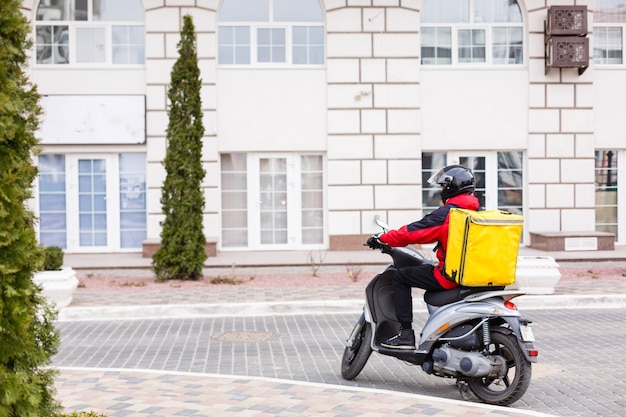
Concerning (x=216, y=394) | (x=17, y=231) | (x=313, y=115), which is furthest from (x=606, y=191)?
(x=17, y=231)

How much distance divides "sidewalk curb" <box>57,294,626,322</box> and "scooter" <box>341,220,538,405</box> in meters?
5.08

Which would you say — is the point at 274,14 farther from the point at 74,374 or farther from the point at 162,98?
the point at 74,374

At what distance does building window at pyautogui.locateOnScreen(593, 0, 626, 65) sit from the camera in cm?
2136

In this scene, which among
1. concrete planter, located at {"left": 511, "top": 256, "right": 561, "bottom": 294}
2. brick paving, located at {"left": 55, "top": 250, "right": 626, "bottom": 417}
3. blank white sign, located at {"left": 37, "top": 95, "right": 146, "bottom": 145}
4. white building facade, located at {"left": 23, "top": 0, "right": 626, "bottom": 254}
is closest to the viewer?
brick paving, located at {"left": 55, "top": 250, "right": 626, "bottom": 417}

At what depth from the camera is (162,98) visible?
66.6 ft

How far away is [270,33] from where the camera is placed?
2081cm

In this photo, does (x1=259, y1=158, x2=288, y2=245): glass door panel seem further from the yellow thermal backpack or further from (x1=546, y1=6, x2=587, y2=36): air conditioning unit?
the yellow thermal backpack

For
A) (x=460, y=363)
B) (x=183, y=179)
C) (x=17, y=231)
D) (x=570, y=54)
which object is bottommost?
(x=460, y=363)

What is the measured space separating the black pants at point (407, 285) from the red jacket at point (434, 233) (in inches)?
2.7

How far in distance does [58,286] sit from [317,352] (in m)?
4.78

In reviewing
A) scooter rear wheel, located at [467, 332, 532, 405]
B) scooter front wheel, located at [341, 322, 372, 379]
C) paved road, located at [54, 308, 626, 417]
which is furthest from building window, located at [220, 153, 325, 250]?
scooter rear wheel, located at [467, 332, 532, 405]

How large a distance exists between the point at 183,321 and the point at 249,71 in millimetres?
9500

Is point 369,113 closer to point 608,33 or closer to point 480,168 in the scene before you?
point 480,168

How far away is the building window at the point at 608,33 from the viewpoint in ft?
70.1
